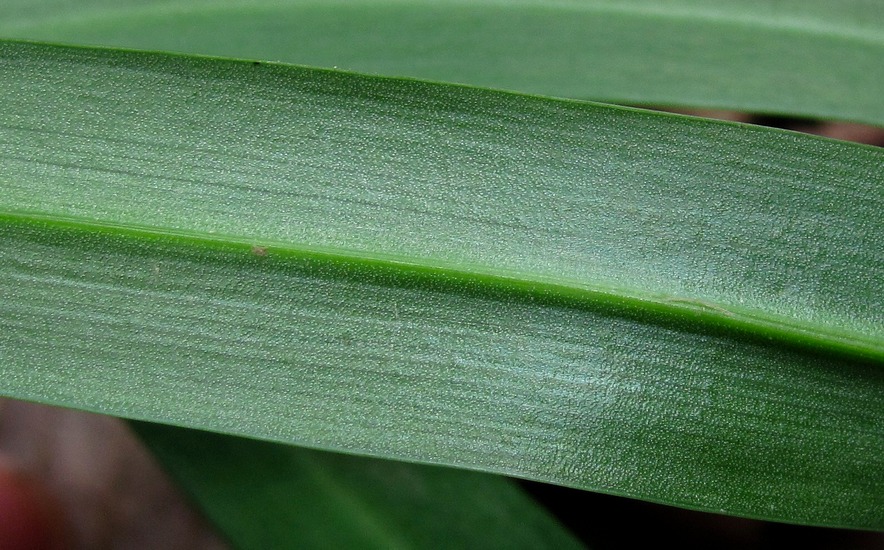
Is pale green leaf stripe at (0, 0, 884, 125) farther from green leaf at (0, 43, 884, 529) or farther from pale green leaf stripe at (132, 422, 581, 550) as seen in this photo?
pale green leaf stripe at (132, 422, 581, 550)

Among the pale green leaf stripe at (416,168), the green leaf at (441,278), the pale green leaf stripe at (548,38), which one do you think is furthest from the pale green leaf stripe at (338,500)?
the pale green leaf stripe at (548,38)

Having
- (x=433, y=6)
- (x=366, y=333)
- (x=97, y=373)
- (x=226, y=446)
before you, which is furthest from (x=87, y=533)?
(x=433, y=6)

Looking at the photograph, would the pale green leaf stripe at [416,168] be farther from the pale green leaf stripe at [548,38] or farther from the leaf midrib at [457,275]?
the pale green leaf stripe at [548,38]

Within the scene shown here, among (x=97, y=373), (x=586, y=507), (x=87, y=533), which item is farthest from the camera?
(x=87, y=533)

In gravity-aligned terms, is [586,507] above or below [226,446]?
below

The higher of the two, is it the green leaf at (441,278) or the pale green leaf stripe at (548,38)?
the pale green leaf stripe at (548,38)

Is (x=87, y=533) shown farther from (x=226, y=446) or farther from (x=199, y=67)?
(x=199, y=67)

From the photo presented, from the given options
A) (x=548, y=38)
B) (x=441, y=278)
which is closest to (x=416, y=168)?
(x=441, y=278)
